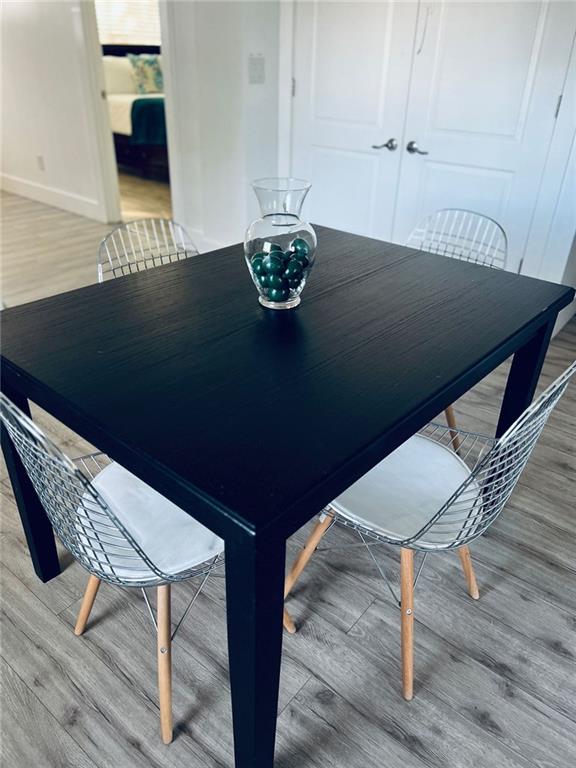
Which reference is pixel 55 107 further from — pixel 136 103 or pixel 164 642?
pixel 164 642

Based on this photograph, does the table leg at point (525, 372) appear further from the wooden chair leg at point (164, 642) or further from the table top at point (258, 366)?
the wooden chair leg at point (164, 642)

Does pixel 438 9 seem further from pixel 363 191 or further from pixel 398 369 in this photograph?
pixel 398 369

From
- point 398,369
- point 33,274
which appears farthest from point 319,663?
point 33,274

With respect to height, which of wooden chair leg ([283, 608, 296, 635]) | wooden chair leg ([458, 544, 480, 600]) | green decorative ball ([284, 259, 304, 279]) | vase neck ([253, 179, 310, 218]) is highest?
vase neck ([253, 179, 310, 218])

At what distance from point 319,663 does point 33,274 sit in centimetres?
329

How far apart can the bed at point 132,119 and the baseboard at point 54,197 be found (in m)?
1.06

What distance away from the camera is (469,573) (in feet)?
5.10

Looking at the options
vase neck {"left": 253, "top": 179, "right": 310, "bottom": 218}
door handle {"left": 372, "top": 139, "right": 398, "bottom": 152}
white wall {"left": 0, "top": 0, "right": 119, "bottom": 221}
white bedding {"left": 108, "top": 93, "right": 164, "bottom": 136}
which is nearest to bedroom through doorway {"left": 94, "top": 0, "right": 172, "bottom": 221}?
white bedding {"left": 108, "top": 93, "right": 164, "bottom": 136}

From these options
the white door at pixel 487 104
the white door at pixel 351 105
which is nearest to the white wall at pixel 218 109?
the white door at pixel 351 105

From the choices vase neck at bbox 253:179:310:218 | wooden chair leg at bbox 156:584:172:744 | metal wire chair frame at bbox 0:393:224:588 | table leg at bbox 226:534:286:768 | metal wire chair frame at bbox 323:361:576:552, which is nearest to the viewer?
table leg at bbox 226:534:286:768

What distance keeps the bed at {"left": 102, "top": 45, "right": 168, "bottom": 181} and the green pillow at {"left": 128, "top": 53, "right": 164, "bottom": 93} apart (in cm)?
6

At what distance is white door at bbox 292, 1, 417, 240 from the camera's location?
2973 millimetres

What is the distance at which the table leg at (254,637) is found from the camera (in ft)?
2.77

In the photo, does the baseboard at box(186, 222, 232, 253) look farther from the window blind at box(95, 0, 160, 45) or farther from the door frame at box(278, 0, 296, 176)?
the window blind at box(95, 0, 160, 45)
